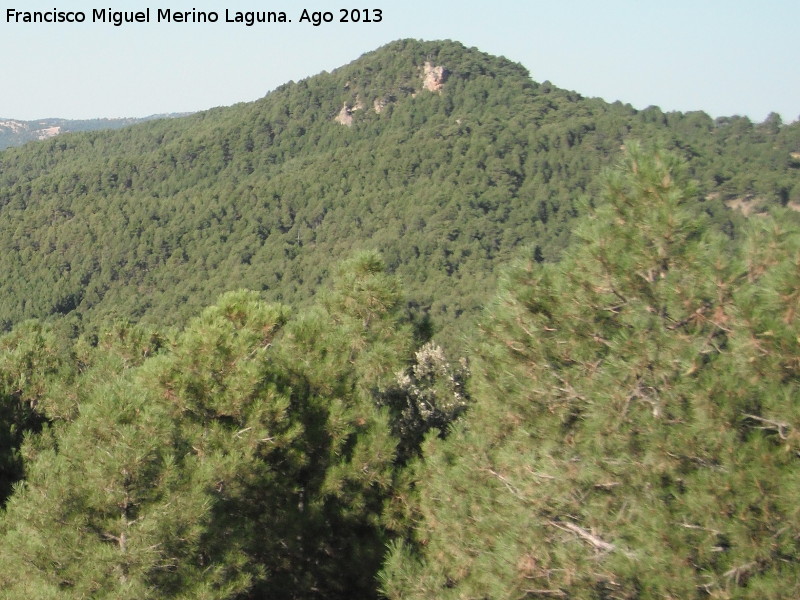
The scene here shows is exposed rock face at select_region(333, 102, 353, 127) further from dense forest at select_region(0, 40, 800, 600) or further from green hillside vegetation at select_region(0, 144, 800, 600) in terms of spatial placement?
green hillside vegetation at select_region(0, 144, 800, 600)

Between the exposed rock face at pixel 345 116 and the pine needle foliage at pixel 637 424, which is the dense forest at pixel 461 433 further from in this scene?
the exposed rock face at pixel 345 116

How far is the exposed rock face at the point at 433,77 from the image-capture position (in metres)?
75.4

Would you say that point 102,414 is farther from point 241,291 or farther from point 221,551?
point 241,291

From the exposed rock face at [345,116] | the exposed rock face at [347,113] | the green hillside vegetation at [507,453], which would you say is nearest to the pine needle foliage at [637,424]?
the green hillside vegetation at [507,453]

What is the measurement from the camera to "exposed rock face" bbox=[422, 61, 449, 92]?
7538 cm

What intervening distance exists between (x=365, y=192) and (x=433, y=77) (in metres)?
26.1

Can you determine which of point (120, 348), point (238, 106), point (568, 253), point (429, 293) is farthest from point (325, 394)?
point (238, 106)

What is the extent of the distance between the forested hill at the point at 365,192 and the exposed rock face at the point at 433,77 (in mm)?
227

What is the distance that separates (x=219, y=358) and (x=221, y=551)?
1.30m

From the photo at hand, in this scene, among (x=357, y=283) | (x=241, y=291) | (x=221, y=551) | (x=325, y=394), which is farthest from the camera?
(x=357, y=283)

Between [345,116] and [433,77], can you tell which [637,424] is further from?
[345,116]

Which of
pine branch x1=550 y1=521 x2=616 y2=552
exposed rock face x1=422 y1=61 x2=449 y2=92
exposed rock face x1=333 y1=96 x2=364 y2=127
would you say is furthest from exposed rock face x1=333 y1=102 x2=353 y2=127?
pine branch x1=550 y1=521 x2=616 y2=552

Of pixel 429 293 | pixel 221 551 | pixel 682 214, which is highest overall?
pixel 682 214

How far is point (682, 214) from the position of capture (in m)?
3.31
